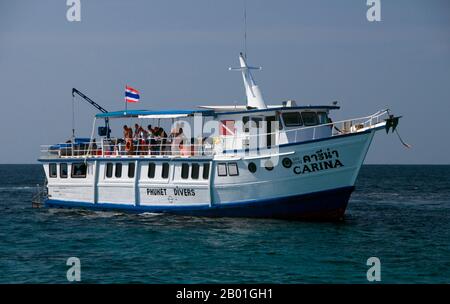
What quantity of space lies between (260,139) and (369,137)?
4.98 metres

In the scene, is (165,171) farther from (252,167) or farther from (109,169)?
(252,167)

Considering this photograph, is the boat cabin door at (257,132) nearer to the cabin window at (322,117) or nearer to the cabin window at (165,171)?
the cabin window at (322,117)

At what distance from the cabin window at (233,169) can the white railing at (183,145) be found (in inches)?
36.5

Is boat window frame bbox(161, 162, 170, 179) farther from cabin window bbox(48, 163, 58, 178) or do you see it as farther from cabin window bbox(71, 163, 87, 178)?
cabin window bbox(48, 163, 58, 178)

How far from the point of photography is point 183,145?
3541 cm

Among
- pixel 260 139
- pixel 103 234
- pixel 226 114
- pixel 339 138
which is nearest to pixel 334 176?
pixel 339 138

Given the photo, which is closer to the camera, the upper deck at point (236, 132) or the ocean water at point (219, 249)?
the ocean water at point (219, 249)

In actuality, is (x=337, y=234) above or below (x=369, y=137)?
below

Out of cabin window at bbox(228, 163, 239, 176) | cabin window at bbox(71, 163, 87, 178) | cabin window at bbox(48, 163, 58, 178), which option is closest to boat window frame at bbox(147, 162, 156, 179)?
cabin window at bbox(228, 163, 239, 176)

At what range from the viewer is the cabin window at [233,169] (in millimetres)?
33406

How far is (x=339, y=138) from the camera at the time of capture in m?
32.2

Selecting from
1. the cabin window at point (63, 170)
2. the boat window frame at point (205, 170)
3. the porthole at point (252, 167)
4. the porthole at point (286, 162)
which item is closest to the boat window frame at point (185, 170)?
the boat window frame at point (205, 170)
